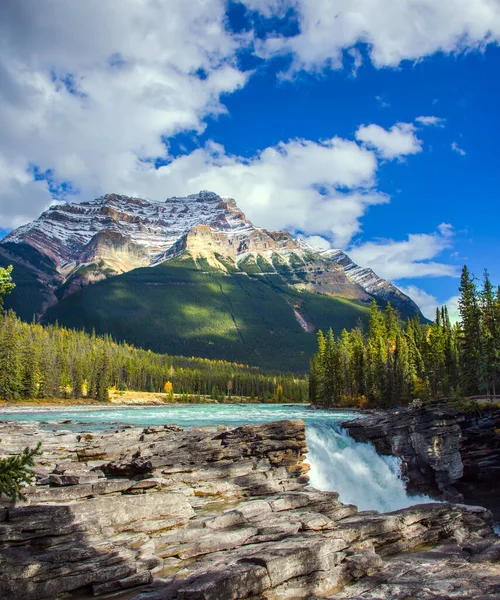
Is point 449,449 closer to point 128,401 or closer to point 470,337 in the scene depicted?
point 470,337

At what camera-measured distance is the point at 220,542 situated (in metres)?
18.6

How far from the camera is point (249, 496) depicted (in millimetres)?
26812

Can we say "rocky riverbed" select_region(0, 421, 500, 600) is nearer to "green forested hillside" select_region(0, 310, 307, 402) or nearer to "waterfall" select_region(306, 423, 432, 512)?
"waterfall" select_region(306, 423, 432, 512)

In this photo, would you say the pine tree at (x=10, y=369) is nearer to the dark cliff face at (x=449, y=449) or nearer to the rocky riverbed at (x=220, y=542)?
the rocky riverbed at (x=220, y=542)

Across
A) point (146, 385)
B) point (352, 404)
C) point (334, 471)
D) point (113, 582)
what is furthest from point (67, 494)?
point (146, 385)

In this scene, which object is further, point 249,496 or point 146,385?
point 146,385

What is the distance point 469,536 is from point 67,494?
68.4 feet

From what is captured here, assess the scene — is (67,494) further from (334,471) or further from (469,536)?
(334,471)

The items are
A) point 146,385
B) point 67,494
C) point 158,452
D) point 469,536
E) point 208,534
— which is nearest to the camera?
point 208,534

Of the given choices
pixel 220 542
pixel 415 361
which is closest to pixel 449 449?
pixel 220 542

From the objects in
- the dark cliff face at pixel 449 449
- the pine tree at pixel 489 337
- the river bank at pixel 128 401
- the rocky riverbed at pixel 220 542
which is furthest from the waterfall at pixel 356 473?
the river bank at pixel 128 401

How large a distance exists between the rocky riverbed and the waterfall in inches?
475

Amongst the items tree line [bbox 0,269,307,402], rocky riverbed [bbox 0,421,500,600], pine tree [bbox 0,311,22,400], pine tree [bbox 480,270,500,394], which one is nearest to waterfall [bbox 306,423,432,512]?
rocky riverbed [bbox 0,421,500,600]

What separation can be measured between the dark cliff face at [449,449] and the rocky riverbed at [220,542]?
67.2ft
